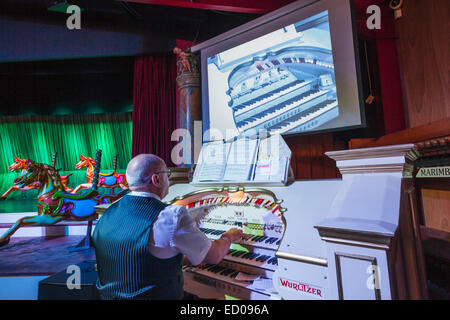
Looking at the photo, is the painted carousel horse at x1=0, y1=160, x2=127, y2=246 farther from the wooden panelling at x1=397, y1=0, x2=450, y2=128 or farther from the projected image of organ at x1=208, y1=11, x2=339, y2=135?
the wooden panelling at x1=397, y1=0, x2=450, y2=128

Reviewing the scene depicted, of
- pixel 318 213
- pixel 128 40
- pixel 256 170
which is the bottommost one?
pixel 318 213

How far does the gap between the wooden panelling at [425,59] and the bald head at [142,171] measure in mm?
2891

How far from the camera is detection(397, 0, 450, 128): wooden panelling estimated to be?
241 centimetres

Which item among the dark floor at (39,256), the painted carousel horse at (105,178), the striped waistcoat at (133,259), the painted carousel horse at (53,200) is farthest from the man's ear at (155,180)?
the painted carousel horse at (105,178)

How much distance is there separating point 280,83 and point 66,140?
7160mm

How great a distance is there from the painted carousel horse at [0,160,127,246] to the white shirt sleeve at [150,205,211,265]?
2446 mm

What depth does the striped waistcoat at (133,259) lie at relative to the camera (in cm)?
109

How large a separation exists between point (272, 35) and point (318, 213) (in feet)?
6.49

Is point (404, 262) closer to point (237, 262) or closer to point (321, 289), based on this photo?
point (321, 289)

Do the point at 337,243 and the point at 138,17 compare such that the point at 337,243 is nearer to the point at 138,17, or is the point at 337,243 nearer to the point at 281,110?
the point at 281,110

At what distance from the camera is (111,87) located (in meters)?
5.38

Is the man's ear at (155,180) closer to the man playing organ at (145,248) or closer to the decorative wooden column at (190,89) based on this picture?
the man playing organ at (145,248)

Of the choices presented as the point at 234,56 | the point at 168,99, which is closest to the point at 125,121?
the point at 168,99

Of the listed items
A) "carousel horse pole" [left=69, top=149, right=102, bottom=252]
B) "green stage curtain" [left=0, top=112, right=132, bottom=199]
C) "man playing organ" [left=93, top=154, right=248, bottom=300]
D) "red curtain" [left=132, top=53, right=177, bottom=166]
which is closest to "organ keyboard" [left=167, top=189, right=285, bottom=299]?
"man playing organ" [left=93, top=154, right=248, bottom=300]
